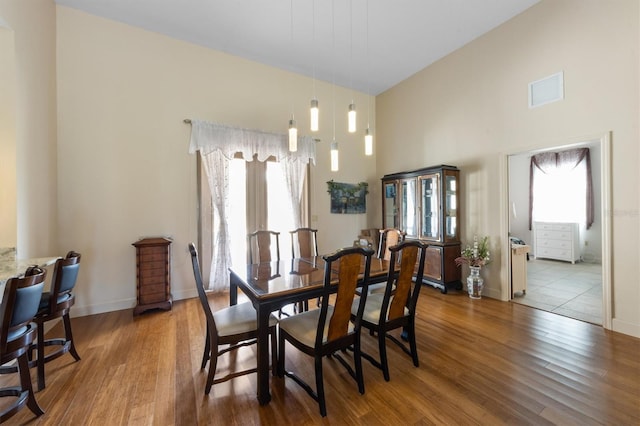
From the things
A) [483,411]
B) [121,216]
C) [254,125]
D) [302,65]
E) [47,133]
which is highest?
[302,65]

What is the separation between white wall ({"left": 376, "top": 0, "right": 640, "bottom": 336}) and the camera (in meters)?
2.57

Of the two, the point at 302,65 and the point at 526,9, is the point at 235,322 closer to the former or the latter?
the point at 302,65

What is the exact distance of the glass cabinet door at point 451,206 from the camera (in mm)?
3955

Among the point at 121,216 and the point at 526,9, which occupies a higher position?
the point at 526,9

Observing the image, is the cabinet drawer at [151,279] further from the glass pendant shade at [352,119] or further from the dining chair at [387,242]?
the glass pendant shade at [352,119]

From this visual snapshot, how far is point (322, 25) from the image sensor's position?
342 centimetres

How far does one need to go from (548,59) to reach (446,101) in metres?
1.32

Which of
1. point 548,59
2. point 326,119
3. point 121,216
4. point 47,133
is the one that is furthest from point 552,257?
point 47,133

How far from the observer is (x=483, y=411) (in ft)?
5.35

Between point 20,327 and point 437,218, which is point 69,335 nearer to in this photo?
point 20,327

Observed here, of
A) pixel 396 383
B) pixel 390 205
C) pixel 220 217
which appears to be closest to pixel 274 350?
pixel 396 383

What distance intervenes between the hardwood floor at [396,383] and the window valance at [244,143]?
2459mm

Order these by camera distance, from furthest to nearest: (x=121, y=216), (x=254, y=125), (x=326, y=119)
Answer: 1. (x=326, y=119)
2. (x=254, y=125)
3. (x=121, y=216)

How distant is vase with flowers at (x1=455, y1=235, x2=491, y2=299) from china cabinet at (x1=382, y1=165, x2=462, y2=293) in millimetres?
231
